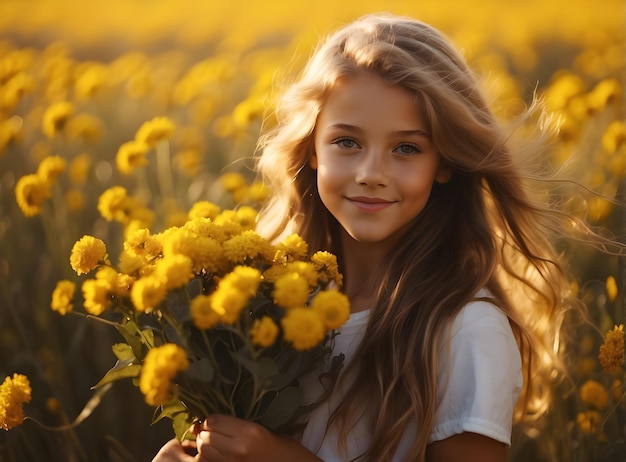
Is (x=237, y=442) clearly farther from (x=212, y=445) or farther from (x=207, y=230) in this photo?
(x=207, y=230)

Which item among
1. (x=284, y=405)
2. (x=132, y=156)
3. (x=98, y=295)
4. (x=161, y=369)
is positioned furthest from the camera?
(x=132, y=156)

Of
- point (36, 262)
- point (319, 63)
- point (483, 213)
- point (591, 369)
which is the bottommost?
point (591, 369)

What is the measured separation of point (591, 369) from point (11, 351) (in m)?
1.79

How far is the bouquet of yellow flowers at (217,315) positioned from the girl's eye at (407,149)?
0.36 metres

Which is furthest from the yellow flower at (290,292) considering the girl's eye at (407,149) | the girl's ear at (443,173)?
the girl's ear at (443,173)

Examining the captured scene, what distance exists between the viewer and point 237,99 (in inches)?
193

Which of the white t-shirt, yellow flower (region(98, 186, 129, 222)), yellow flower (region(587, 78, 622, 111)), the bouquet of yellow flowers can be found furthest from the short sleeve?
yellow flower (region(587, 78, 622, 111))

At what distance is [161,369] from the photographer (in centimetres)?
140

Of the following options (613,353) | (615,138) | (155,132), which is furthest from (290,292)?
(615,138)

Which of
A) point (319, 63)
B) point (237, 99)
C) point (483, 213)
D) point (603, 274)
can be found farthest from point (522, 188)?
point (237, 99)

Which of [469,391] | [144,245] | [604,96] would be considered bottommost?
[469,391]

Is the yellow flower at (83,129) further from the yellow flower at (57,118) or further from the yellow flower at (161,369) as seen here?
the yellow flower at (161,369)

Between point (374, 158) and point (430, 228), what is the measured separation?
0.29 m

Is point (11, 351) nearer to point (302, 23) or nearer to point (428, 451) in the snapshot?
point (428, 451)
